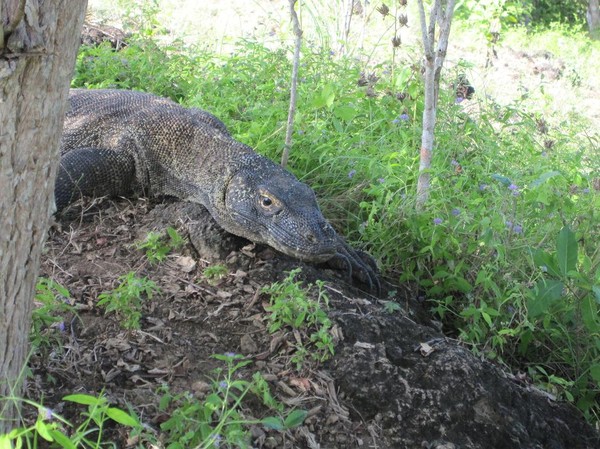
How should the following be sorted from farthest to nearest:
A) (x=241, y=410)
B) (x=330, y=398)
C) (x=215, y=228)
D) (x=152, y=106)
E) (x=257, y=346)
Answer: (x=152, y=106) < (x=215, y=228) < (x=257, y=346) < (x=330, y=398) < (x=241, y=410)

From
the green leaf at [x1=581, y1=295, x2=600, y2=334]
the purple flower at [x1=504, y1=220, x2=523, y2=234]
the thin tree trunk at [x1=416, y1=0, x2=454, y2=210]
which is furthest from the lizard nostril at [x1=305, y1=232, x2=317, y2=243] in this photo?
the green leaf at [x1=581, y1=295, x2=600, y2=334]

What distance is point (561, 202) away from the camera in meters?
4.28

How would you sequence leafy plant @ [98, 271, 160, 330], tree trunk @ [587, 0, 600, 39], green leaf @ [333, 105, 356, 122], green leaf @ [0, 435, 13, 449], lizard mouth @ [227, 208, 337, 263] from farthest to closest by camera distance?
tree trunk @ [587, 0, 600, 39] → green leaf @ [333, 105, 356, 122] → lizard mouth @ [227, 208, 337, 263] → leafy plant @ [98, 271, 160, 330] → green leaf @ [0, 435, 13, 449]

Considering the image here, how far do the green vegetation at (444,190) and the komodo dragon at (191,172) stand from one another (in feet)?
1.32

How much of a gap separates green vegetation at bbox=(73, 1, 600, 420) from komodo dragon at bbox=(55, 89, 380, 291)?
0.40 meters

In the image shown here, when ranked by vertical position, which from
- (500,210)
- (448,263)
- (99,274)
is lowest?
(99,274)

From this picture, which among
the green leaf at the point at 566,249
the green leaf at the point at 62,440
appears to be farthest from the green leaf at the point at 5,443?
the green leaf at the point at 566,249

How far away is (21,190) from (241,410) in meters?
1.09

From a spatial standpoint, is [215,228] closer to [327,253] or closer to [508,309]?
[327,253]

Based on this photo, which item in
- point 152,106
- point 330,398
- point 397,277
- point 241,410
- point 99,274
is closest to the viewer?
point 241,410

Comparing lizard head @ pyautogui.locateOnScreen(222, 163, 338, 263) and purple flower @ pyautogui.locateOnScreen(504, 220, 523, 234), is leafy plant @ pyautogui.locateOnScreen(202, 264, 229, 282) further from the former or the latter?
purple flower @ pyautogui.locateOnScreen(504, 220, 523, 234)

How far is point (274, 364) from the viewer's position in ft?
10.5

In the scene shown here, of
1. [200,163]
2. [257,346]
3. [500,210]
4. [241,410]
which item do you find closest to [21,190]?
[241,410]

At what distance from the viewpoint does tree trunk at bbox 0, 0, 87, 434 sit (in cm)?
204
